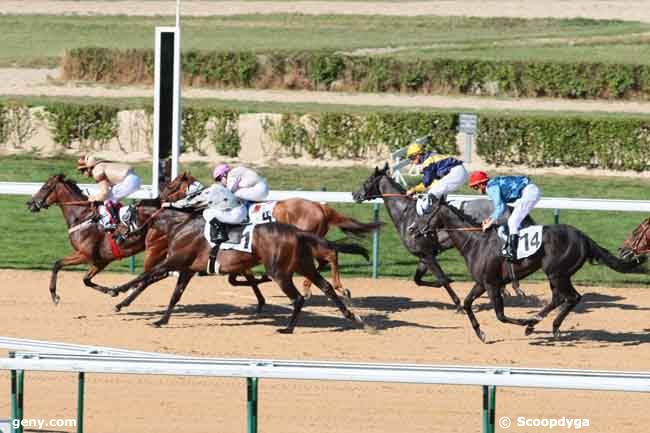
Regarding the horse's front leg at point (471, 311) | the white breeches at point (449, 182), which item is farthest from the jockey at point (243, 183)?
the horse's front leg at point (471, 311)

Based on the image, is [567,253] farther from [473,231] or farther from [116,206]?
[116,206]

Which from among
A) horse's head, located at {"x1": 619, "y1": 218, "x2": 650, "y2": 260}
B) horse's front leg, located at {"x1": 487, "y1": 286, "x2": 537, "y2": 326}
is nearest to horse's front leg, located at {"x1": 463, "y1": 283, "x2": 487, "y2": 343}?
horse's front leg, located at {"x1": 487, "y1": 286, "x2": 537, "y2": 326}

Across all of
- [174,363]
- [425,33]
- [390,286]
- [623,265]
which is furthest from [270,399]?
[425,33]

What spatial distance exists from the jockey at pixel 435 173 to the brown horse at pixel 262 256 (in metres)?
1.30

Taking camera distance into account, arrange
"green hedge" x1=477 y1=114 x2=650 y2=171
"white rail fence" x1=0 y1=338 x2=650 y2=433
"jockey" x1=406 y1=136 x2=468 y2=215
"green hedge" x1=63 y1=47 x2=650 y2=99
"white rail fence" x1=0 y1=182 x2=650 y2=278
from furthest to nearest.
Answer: "green hedge" x1=63 y1=47 x2=650 y2=99 → "green hedge" x1=477 y1=114 x2=650 y2=171 → "white rail fence" x1=0 y1=182 x2=650 y2=278 → "jockey" x1=406 y1=136 x2=468 y2=215 → "white rail fence" x1=0 y1=338 x2=650 y2=433

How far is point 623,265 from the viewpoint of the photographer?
12.2 metres

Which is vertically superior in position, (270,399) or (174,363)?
(174,363)

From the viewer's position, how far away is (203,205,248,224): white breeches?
1240 cm

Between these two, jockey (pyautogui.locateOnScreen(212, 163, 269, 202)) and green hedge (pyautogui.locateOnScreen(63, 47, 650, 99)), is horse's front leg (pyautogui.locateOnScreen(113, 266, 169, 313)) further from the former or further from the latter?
→ green hedge (pyautogui.locateOnScreen(63, 47, 650, 99))

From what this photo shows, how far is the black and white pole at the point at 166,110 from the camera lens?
1503cm

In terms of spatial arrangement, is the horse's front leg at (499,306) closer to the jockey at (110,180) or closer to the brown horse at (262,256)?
the brown horse at (262,256)

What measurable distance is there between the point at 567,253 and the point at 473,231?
0.77 m

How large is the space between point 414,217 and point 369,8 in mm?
29798

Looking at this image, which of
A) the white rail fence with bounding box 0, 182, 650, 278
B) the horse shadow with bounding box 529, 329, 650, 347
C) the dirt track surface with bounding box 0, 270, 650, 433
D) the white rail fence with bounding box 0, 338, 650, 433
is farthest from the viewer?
the white rail fence with bounding box 0, 182, 650, 278
